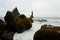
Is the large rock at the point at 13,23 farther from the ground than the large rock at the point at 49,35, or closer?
closer

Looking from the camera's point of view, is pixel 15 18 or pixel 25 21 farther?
pixel 25 21

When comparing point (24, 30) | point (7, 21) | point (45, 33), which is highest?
point (45, 33)

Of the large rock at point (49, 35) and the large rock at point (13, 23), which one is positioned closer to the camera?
the large rock at point (49, 35)

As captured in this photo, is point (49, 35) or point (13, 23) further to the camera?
point (13, 23)

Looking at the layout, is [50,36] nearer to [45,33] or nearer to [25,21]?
[45,33]

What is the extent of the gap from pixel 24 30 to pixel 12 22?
152 cm

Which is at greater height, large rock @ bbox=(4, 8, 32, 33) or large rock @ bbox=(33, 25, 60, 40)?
large rock @ bbox=(33, 25, 60, 40)

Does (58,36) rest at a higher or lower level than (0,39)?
higher

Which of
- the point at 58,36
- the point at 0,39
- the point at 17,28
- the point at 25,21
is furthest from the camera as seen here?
the point at 25,21

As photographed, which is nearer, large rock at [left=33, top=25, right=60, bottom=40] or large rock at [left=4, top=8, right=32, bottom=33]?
large rock at [left=33, top=25, right=60, bottom=40]

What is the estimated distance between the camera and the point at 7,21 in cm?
1473

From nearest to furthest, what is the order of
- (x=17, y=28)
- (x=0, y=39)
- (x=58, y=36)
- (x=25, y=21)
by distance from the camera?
(x=58, y=36) < (x=0, y=39) < (x=17, y=28) < (x=25, y=21)

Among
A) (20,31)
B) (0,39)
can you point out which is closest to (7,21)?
(20,31)

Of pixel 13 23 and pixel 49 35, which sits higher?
pixel 49 35
